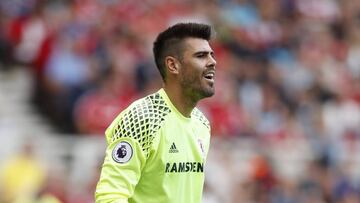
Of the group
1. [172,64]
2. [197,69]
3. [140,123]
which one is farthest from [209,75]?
[140,123]

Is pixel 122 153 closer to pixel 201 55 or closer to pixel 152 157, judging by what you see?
pixel 152 157

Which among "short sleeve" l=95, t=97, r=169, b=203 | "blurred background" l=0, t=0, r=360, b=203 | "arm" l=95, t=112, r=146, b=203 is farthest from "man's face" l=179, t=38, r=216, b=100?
"blurred background" l=0, t=0, r=360, b=203

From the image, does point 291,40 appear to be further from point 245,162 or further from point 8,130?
point 8,130

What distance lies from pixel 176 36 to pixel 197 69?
22 centimetres

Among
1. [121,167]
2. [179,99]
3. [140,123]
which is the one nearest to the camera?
[121,167]

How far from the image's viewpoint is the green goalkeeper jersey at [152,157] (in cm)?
654

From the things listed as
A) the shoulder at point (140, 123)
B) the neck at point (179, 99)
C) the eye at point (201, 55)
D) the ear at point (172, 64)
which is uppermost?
the eye at point (201, 55)

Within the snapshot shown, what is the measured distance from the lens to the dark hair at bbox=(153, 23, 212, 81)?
693 cm

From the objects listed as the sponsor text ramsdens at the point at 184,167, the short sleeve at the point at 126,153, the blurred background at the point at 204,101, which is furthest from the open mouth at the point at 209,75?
the blurred background at the point at 204,101

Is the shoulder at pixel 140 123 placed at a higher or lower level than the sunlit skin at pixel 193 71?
lower

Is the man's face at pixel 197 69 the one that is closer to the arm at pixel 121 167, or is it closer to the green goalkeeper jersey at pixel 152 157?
the green goalkeeper jersey at pixel 152 157

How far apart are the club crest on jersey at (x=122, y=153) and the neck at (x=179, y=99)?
53cm

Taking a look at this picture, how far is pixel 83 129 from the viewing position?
1494cm

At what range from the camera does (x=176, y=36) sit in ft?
→ 22.8
